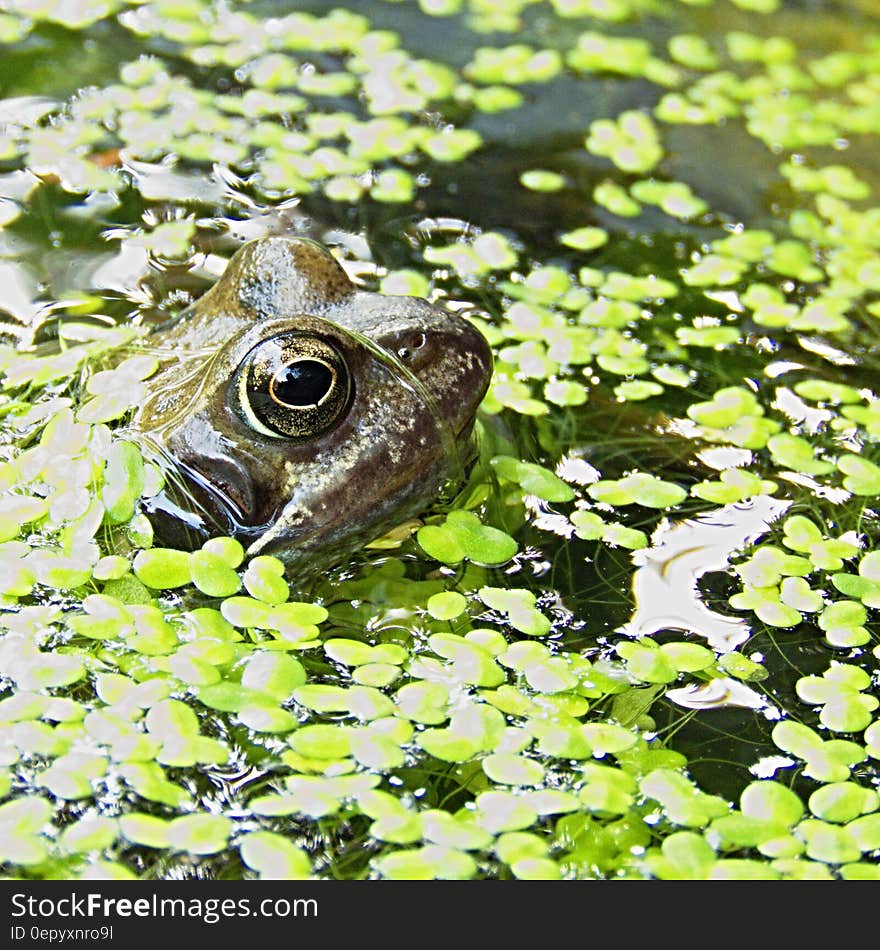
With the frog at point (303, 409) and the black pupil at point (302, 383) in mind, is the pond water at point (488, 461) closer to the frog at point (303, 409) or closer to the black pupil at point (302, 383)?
the frog at point (303, 409)

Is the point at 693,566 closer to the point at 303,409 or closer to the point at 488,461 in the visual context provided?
the point at 488,461

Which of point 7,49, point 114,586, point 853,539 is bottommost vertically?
point 853,539

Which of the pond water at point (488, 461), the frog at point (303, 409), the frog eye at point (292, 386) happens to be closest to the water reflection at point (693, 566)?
the pond water at point (488, 461)

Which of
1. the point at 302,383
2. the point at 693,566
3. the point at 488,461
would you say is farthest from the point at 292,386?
the point at 693,566

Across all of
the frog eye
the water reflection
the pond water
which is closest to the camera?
the pond water

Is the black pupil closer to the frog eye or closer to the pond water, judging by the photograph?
the frog eye

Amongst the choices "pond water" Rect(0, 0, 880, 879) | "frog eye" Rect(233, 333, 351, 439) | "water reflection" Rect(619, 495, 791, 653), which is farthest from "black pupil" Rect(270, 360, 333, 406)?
"water reflection" Rect(619, 495, 791, 653)

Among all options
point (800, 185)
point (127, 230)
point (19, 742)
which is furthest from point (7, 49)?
point (19, 742)
